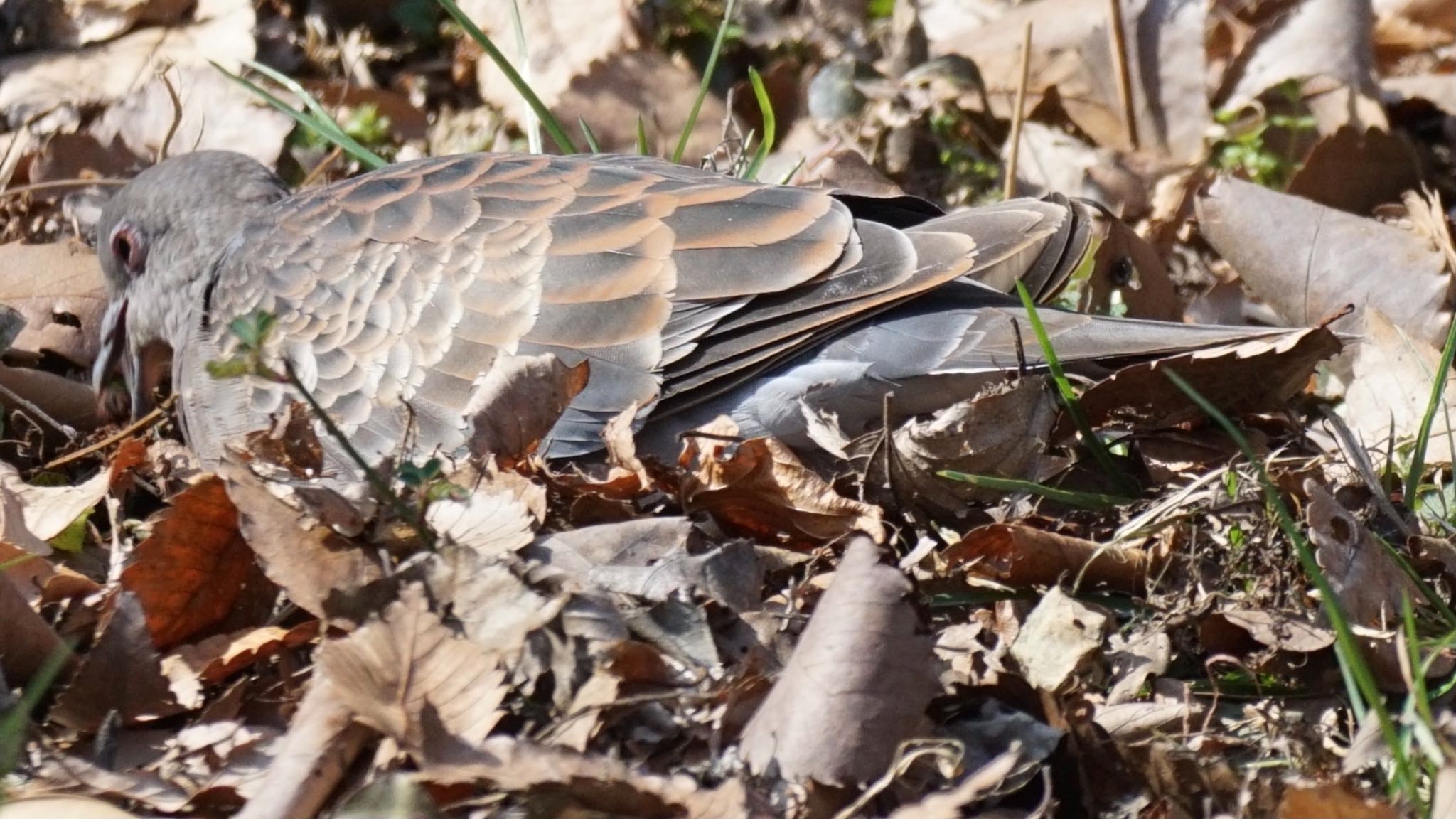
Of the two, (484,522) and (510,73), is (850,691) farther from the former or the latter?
(510,73)

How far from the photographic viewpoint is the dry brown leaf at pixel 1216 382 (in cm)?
334

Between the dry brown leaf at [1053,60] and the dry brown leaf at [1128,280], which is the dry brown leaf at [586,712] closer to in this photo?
the dry brown leaf at [1128,280]

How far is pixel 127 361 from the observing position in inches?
179

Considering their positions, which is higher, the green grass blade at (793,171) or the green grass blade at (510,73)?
the green grass blade at (510,73)

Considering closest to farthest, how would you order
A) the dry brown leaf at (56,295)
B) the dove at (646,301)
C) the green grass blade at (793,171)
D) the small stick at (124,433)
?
1. the dove at (646,301)
2. the small stick at (124,433)
3. the dry brown leaf at (56,295)
4. the green grass blade at (793,171)

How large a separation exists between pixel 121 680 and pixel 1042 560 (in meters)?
1.68

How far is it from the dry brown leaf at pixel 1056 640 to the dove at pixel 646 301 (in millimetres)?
682

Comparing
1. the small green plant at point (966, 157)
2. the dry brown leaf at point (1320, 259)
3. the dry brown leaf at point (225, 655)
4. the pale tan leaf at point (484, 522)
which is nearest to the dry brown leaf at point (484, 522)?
the pale tan leaf at point (484, 522)

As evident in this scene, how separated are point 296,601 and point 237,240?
1838 mm

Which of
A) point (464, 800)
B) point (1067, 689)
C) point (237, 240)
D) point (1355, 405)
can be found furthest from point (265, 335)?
point (1355, 405)

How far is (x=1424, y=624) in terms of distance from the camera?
9.82 feet

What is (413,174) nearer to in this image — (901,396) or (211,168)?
(211,168)

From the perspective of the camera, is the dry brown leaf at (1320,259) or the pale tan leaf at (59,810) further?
the dry brown leaf at (1320,259)

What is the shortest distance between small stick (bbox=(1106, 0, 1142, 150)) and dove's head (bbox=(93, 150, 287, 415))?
8.86 feet
